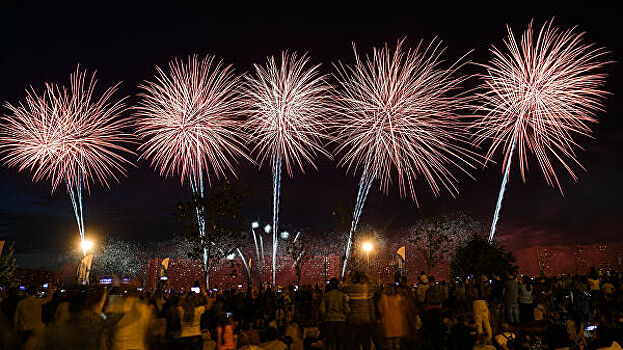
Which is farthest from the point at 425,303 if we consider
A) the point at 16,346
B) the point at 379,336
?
the point at 16,346

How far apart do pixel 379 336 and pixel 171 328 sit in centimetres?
485

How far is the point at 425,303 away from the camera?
51.3 ft

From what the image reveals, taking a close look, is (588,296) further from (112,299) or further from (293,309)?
(112,299)

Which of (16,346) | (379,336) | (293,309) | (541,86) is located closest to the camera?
(16,346)

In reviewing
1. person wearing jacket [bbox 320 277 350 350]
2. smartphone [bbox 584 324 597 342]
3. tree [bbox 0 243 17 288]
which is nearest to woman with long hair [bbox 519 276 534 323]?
smartphone [bbox 584 324 597 342]

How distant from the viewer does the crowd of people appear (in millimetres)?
6328

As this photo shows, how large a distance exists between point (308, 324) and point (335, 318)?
284 inches

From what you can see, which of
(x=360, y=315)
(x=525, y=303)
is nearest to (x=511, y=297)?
(x=525, y=303)

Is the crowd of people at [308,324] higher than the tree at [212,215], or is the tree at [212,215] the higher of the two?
the tree at [212,215]

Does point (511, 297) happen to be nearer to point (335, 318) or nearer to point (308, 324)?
point (308, 324)

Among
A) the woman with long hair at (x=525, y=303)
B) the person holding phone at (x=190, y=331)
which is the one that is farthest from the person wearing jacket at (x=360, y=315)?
the woman with long hair at (x=525, y=303)

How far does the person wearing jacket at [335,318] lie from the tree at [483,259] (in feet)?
102

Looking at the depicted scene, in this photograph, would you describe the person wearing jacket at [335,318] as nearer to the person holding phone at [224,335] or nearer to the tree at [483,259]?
the person holding phone at [224,335]

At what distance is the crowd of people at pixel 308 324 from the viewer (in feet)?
20.8
